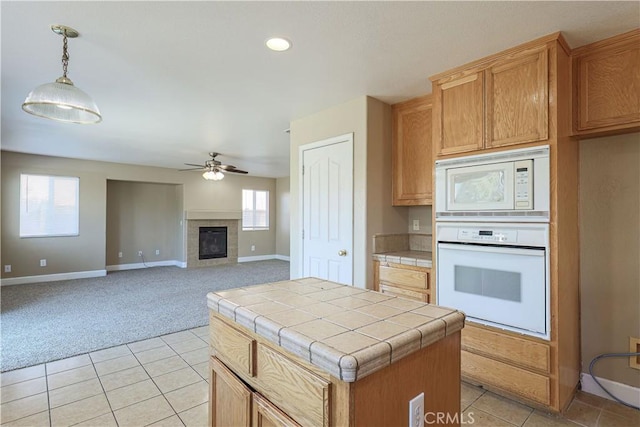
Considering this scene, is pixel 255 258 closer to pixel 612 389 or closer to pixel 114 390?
pixel 114 390

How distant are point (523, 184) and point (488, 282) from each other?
0.70 metres

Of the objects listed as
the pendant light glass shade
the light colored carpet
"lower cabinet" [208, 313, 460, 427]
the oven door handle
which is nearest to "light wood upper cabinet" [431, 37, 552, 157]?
the oven door handle

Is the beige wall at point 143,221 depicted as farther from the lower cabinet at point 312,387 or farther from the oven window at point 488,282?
the lower cabinet at point 312,387

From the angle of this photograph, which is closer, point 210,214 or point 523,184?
point 523,184

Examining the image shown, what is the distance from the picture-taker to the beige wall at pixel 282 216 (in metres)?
9.37

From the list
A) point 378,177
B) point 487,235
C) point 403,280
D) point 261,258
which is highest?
point 378,177

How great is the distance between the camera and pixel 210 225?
27.6ft

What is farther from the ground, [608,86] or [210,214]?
[608,86]

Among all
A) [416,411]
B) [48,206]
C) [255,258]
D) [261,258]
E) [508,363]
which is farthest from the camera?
[261,258]

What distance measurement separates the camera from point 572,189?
7.59ft

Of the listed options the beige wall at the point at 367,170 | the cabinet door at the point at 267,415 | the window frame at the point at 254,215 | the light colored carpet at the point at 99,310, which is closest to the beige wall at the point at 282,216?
the window frame at the point at 254,215

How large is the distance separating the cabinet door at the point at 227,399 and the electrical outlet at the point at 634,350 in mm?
2624

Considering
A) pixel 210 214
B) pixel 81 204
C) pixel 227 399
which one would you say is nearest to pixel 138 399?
pixel 227 399

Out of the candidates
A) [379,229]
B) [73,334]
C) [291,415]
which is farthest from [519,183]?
[73,334]
